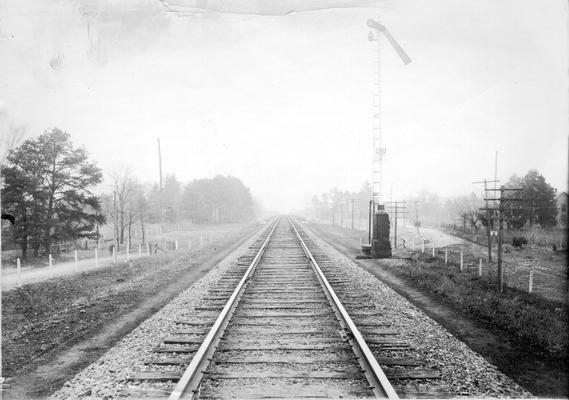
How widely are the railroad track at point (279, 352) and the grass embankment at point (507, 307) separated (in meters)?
2.39

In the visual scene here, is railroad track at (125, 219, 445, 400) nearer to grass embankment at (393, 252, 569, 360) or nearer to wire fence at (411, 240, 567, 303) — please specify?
grass embankment at (393, 252, 569, 360)

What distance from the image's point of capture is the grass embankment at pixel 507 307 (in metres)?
5.97

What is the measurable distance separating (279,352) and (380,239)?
11740 mm

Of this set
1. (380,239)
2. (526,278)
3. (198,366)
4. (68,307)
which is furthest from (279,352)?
(526,278)

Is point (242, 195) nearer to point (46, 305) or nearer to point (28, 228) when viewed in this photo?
point (28, 228)

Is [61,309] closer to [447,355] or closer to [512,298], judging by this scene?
[447,355]

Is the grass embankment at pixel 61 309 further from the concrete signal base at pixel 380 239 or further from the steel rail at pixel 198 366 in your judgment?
the concrete signal base at pixel 380 239

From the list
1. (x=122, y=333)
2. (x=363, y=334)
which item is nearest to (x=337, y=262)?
(x=363, y=334)

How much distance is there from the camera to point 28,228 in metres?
20.9

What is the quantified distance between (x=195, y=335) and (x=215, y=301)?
7.30 ft

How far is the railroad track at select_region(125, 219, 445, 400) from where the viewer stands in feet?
13.3

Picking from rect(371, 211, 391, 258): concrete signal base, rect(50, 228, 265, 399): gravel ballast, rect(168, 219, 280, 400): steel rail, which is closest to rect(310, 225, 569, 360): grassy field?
rect(371, 211, 391, 258): concrete signal base

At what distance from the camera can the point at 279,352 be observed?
500 centimetres

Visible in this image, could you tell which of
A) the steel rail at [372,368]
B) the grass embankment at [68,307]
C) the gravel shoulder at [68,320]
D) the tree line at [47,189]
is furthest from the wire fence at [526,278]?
the tree line at [47,189]
